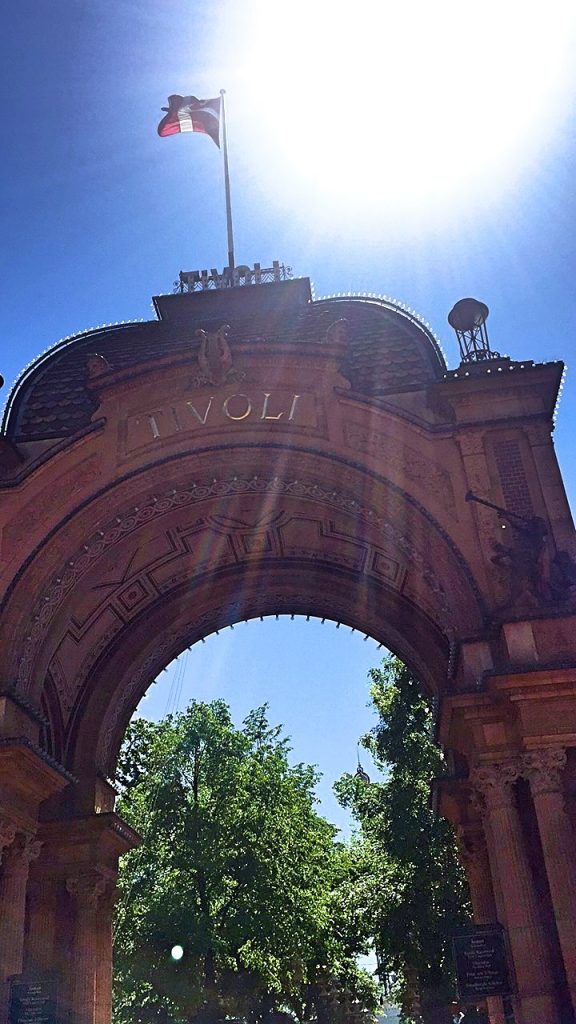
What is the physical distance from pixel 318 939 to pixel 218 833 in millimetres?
4619

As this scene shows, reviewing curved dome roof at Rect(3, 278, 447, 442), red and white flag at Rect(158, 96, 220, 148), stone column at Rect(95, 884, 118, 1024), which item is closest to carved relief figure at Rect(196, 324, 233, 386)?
curved dome roof at Rect(3, 278, 447, 442)

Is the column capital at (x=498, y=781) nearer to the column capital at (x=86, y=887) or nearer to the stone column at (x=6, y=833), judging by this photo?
the stone column at (x=6, y=833)

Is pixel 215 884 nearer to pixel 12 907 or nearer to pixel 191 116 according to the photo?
pixel 12 907

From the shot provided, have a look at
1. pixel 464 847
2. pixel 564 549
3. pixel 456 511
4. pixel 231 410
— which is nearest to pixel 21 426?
pixel 231 410

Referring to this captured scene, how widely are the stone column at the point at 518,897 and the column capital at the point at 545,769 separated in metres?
0.37

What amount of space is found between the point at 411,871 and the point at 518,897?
1477cm

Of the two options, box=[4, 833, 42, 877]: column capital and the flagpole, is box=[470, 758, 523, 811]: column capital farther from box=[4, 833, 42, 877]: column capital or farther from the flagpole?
the flagpole

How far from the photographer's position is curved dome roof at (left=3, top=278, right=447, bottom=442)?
51.3 ft

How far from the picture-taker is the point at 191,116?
18.9 m

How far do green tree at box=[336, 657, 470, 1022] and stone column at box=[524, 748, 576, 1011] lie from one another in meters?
13.0

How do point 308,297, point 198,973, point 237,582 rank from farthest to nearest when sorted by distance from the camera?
point 198,973, point 308,297, point 237,582

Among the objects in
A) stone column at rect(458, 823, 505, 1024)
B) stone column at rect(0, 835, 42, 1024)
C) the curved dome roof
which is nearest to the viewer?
stone column at rect(0, 835, 42, 1024)

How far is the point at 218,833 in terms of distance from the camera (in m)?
26.5

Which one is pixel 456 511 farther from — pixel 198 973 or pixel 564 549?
pixel 198 973
